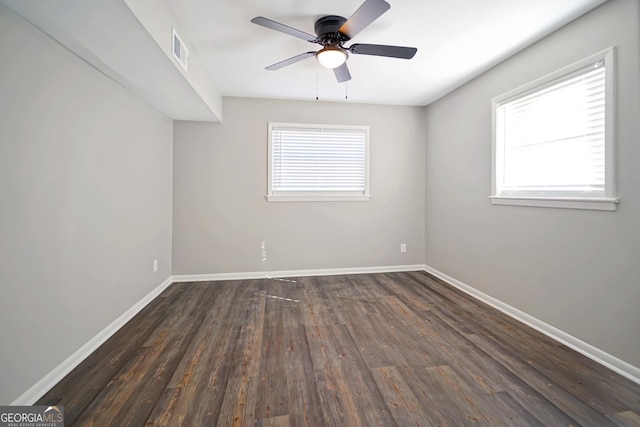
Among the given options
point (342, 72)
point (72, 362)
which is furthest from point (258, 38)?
point (72, 362)

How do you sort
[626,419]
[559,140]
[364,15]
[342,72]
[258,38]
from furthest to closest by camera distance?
1. [342,72]
2. [258,38]
3. [559,140]
4. [364,15]
5. [626,419]

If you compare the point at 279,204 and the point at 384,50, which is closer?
the point at 384,50

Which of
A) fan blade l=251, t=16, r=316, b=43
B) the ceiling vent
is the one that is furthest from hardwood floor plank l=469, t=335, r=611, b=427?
the ceiling vent

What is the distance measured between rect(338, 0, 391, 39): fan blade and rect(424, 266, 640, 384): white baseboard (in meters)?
2.75

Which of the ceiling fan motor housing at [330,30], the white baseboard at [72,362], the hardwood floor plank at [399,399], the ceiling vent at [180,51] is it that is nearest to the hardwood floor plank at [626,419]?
the hardwood floor plank at [399,399]

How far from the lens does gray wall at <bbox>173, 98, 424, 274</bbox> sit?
11.8 feet

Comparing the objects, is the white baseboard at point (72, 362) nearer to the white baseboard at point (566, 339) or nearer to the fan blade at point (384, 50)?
the fan blade at point (384, 50)

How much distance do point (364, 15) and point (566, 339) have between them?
2.86m

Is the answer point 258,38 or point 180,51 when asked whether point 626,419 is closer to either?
point 258,38

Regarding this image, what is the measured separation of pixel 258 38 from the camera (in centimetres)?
230

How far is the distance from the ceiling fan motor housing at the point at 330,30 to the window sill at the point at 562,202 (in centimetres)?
215

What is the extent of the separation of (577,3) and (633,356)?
2.43 meters

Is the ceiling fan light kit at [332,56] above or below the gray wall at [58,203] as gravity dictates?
above

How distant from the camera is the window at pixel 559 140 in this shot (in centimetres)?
187
